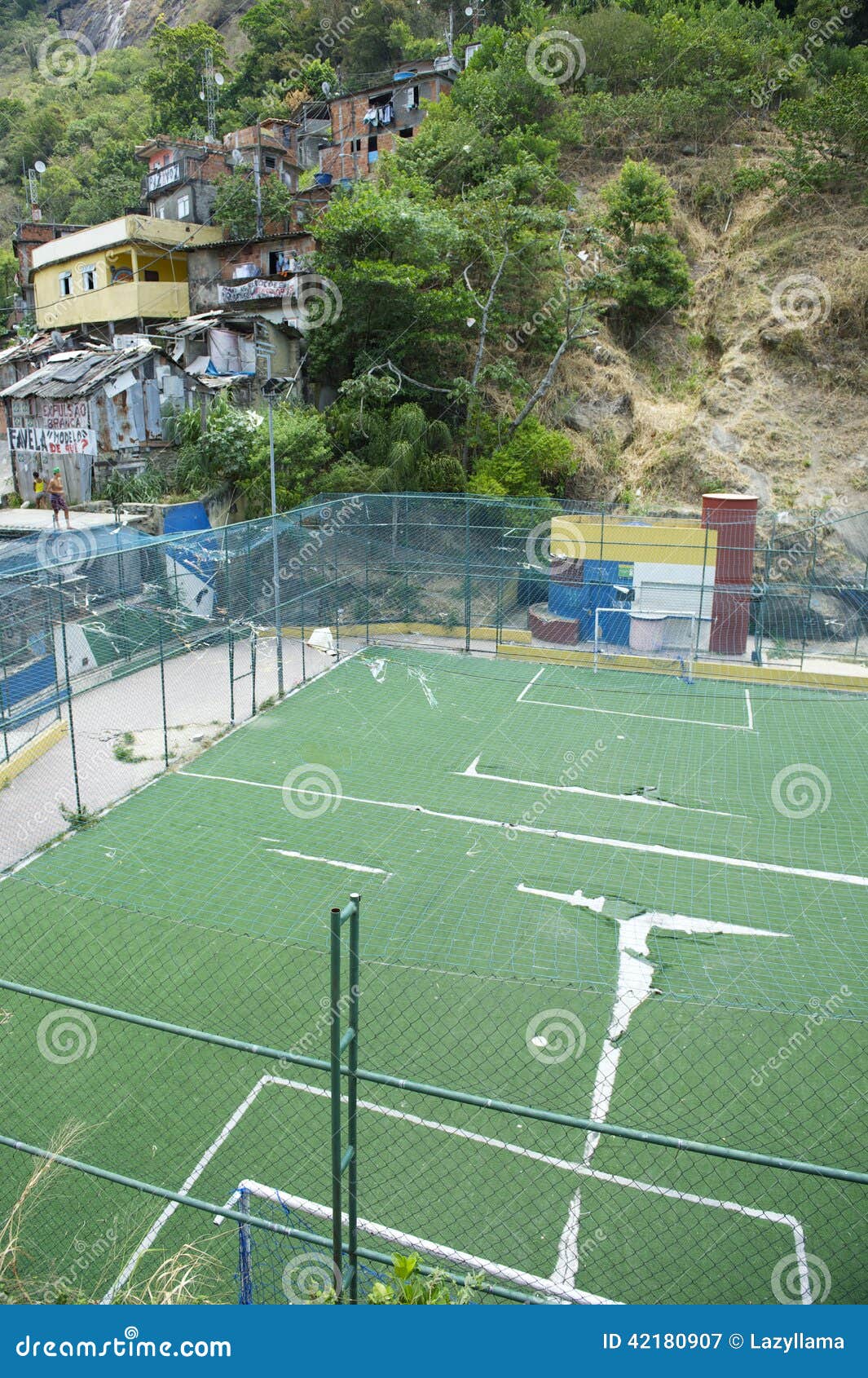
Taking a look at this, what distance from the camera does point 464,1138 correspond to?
682 cm

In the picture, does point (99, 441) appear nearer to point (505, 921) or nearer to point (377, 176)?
point (377, 176)

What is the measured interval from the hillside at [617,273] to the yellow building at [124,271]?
7.57m

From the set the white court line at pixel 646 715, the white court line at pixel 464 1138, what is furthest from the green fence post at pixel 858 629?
the white court line at pixel 464 1138

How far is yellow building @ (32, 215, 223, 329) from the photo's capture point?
101ft

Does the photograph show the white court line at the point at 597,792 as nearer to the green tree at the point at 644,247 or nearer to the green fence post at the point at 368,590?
the green fence post at the point at 368,590

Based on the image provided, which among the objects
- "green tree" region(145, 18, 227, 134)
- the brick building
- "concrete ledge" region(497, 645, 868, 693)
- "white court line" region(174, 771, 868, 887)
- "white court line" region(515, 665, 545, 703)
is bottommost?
"white court line" region(174, 771, 868, 887)

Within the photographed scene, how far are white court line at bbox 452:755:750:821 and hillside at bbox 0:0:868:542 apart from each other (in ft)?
34.0

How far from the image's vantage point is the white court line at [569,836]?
10.7 meters

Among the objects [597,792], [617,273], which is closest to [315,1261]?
[597,792]

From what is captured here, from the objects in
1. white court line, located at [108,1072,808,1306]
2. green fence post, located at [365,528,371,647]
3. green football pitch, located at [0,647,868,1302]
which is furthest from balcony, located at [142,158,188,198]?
white court line, located at [108,1072,808,1306]

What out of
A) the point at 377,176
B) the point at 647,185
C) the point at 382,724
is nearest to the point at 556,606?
the point at 382,724

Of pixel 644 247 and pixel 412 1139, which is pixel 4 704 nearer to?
pixel 412 1139

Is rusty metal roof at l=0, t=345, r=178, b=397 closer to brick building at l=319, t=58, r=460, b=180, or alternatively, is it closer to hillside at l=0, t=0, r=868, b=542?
hillside at l=0, t=0, r=868, b=542

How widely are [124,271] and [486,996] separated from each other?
102 feet
